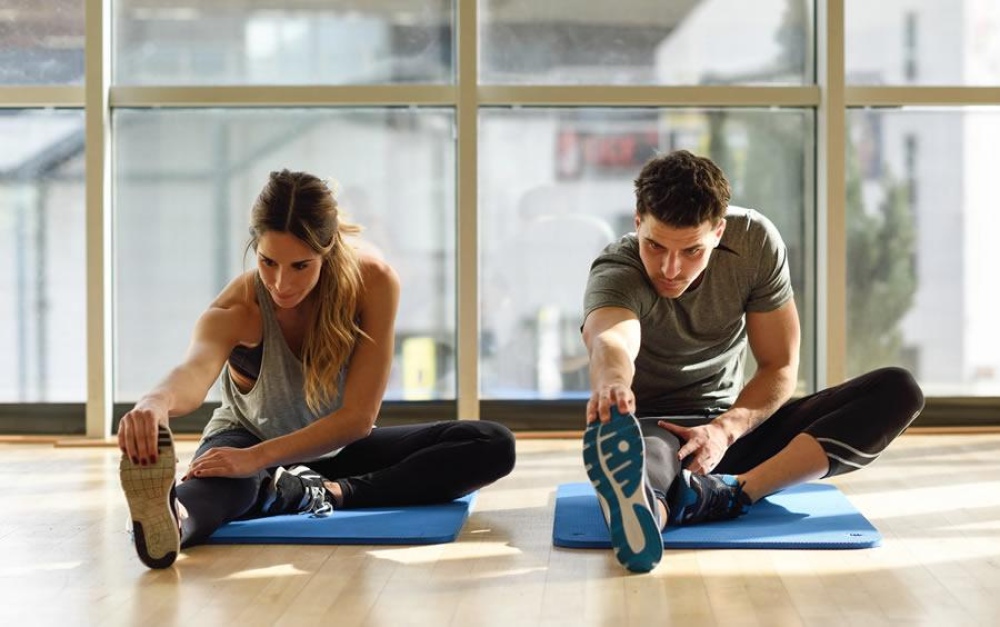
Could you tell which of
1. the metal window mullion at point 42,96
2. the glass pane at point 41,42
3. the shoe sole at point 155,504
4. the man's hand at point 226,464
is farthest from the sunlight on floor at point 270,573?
the glass pane at point 41,42

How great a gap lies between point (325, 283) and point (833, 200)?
2.50 m

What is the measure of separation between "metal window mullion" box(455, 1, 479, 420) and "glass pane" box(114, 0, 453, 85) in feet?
0.45

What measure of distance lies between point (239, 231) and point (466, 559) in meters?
2.68

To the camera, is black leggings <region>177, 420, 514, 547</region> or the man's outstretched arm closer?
the man's outstretched arm

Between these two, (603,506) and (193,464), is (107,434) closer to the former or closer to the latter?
(193,464)

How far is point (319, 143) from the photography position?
485 centimetres

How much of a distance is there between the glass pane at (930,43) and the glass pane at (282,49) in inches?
62.1

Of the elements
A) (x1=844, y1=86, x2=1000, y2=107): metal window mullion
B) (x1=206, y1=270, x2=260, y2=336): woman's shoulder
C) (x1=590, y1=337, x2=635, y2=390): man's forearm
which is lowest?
(x1=590, y1=337, x2=635, y2=390): man's forearm

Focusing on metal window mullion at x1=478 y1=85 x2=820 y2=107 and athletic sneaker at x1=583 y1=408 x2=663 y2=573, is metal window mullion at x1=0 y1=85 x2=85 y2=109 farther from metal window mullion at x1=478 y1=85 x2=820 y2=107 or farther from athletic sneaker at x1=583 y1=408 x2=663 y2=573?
athletic sneaker at x1=583 y1=408 x2=663 y2=573

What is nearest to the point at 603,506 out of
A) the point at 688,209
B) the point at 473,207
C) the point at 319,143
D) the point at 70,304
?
the point at 688,209

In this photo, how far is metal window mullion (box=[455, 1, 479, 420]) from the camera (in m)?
4.68

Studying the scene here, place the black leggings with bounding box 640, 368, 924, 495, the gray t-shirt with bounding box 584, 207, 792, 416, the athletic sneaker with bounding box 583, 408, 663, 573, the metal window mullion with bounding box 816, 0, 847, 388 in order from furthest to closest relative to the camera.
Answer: the metal window mullion with bounding box 816, 0, 847, 388, the gray t-shirt with bounding box 584, 207, 792, 416, the black leggings with bounding box 640, 368, 924, 495, the athletic sneaker with bounding box 583, 408, 663, 573

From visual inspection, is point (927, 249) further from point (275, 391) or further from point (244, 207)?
point (275, 391)

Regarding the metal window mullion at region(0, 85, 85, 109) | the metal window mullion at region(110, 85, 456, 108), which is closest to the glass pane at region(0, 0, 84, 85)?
the metal window mullion at region(0, 85, 85, 109)
